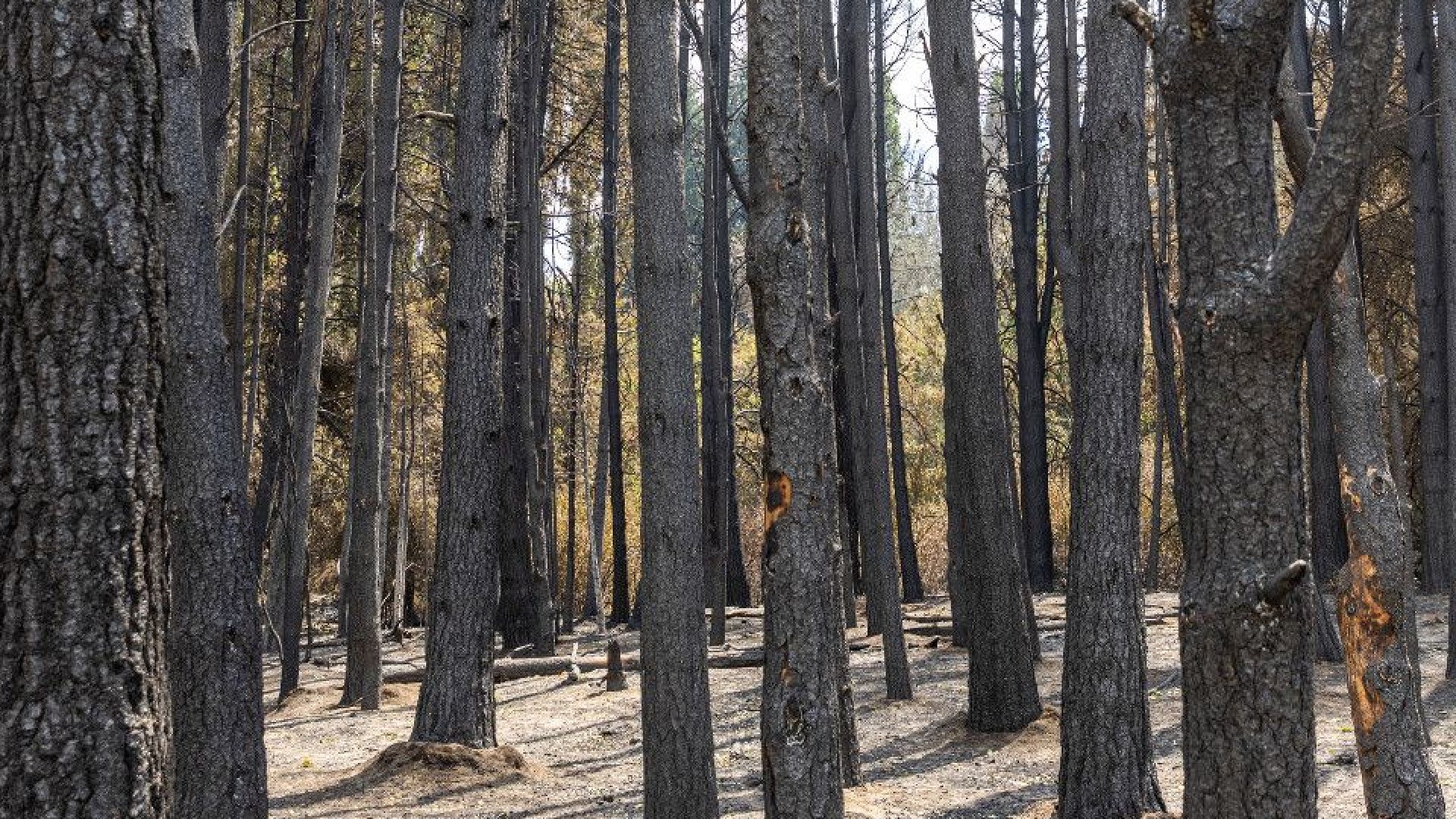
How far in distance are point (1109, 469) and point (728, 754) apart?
153 inches

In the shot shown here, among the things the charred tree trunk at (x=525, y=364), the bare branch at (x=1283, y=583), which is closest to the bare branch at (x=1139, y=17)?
the bare branch at (x=1283, y=583)

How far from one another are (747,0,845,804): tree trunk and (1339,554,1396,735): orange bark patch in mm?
1779

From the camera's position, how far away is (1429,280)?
14.5 metres

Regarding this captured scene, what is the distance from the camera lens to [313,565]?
73.4 ft

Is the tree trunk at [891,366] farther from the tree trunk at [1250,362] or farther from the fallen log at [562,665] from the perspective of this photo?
the tree trunk at [1250,362]

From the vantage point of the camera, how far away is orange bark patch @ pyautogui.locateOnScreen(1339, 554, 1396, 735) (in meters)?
4.52

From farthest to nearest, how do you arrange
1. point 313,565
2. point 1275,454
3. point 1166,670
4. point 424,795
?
point 313,565 → point 1166,670 → point 424,795 → point 1275,454

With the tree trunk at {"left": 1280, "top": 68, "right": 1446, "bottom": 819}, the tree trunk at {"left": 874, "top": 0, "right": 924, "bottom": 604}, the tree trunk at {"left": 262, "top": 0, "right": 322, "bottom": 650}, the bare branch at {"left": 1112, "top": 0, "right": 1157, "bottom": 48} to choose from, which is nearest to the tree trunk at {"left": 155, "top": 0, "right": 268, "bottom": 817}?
the bare branch at {"left": 1112, "top": 0, "right": 1157, "bottom": 48}

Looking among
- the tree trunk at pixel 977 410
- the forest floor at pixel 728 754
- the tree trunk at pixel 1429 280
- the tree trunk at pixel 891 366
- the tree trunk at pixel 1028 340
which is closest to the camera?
the forest floor at pixel 728 754

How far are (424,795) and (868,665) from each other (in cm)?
578

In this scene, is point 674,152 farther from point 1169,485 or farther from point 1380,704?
point 1169,485

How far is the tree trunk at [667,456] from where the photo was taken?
655 centimetres

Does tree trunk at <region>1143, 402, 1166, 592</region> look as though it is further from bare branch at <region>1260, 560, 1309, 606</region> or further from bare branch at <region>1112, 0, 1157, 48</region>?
bare branch at <region>1260, 560, 1309, 606</region>

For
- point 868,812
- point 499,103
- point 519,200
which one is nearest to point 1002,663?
point 868,812
